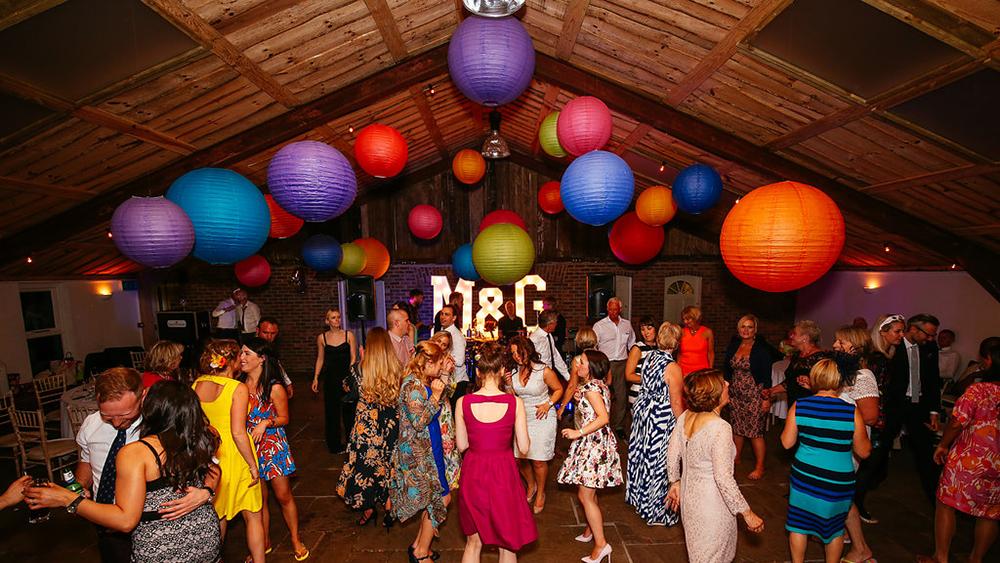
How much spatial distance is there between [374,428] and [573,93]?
14.8 feet

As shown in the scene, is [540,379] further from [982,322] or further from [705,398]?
[982,322]

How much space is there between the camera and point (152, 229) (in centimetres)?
280

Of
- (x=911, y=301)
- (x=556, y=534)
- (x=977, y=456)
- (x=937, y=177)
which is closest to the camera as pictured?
(x=977, y=456)

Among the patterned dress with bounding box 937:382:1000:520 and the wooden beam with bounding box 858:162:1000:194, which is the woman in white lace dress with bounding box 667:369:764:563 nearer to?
the patterned dress with bounding box 937:382:1000:520

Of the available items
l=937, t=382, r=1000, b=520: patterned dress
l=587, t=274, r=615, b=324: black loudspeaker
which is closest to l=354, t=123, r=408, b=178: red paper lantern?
l=937, t=382, r=1000, b=520: patterned dress

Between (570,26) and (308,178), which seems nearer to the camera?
(308,178)

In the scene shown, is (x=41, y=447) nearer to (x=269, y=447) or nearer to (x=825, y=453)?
(x=269, y=447)

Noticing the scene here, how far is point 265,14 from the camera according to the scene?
3.00 m

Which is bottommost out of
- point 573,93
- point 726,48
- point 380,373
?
point 380,373

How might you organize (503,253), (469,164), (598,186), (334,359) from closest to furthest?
(598,186), (503,253), (334,359), (469,164)

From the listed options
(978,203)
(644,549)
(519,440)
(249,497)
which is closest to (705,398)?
(519,440)

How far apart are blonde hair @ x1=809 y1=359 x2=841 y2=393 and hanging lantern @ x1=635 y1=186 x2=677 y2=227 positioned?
10.2 ft

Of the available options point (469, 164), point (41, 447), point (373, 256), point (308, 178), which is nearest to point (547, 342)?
point (308, 178)

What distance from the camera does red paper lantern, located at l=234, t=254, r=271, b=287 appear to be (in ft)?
23.4
